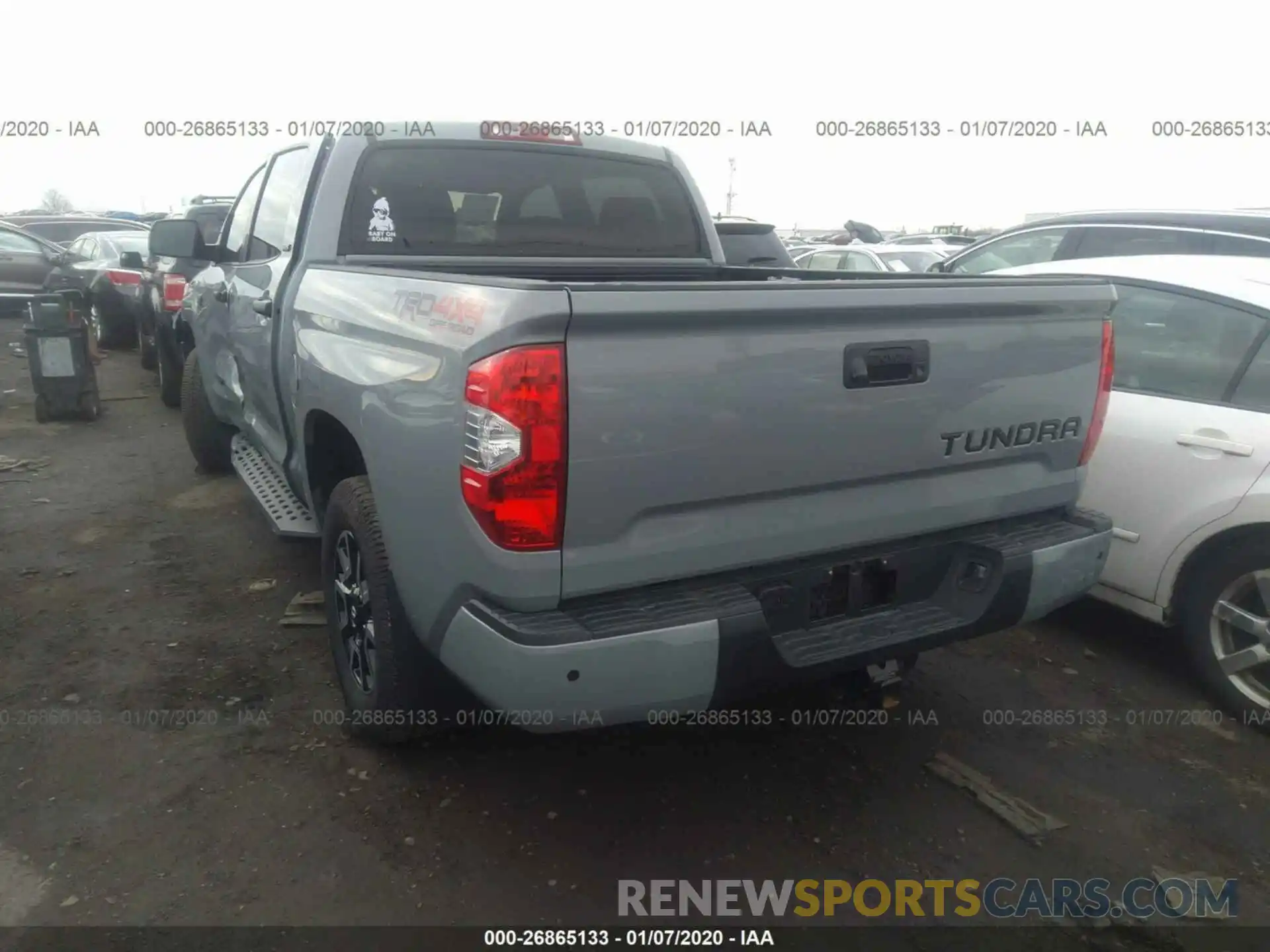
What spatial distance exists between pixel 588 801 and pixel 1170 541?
2.38 metres

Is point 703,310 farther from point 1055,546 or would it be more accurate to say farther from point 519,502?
point 1055,546

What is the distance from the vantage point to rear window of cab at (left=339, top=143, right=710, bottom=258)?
11.9ft

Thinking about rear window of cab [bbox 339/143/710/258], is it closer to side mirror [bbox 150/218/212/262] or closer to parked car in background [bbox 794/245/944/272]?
side mirror [bbox 150/218/212/262]

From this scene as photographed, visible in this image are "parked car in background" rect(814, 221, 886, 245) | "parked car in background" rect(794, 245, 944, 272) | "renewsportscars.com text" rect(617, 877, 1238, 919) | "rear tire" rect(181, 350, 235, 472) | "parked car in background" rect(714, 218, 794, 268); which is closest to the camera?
"renewsportscars.com text" rect(617, 877, 1238, 919)

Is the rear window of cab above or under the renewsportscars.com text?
above

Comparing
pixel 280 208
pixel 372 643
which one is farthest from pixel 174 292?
pixel 372 643

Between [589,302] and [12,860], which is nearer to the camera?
[589,302]

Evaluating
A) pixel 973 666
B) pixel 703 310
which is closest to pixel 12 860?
pixel 703 310

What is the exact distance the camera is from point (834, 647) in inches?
99.0

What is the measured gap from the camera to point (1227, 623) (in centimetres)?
347

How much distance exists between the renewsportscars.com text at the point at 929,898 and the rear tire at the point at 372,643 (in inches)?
30.4

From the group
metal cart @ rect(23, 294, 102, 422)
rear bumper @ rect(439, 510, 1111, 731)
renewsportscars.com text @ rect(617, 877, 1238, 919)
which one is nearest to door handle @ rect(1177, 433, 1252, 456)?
rear bumper @ rect(439, 510, 1111, 731)

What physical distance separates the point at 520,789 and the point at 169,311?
6271mm

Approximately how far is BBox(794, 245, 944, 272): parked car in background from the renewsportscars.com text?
9662mm
